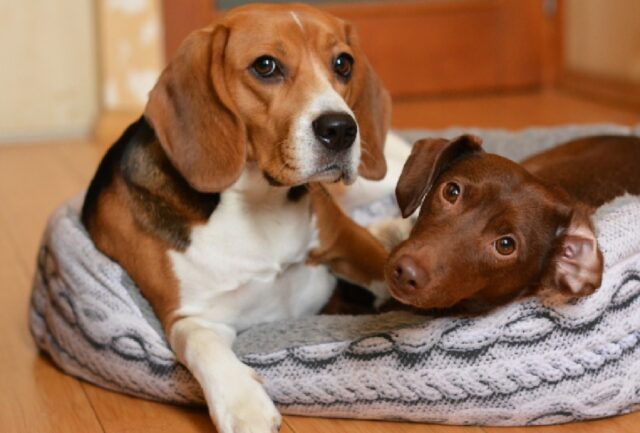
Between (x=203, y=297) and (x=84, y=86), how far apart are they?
10.0 feet

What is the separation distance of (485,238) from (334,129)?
1.26 feet

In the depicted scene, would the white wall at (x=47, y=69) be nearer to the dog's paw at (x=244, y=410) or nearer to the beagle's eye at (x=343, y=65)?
the beagle's eye at (x=343, y=65)

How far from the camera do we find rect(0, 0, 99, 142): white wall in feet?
17.3

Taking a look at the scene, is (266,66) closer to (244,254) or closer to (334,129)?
→ (334,129)

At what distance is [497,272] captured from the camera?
7.47 feet

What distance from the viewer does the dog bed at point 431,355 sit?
7.72 ft

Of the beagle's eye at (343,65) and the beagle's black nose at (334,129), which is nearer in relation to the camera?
the beagle's black nose at (334,129)

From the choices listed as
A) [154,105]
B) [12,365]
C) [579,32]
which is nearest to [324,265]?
[154,105]

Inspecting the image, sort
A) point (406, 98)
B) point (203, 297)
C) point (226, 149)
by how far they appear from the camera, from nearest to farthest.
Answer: point (226, 149)
point (203, 297)
point (406, 98)

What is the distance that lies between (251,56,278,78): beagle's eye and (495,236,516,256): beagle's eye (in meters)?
0.61

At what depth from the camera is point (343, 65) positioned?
2.61m

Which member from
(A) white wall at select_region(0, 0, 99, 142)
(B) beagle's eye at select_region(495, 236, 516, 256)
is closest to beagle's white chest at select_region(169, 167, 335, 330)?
(B) beagle's eye at select_region(495, 236, 516, 256)

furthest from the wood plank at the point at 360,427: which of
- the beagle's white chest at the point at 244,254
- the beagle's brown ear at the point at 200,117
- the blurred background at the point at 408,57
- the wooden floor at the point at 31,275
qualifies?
the blurred background at the point at 408,57

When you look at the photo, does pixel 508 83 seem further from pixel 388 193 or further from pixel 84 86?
pixel 388 193
